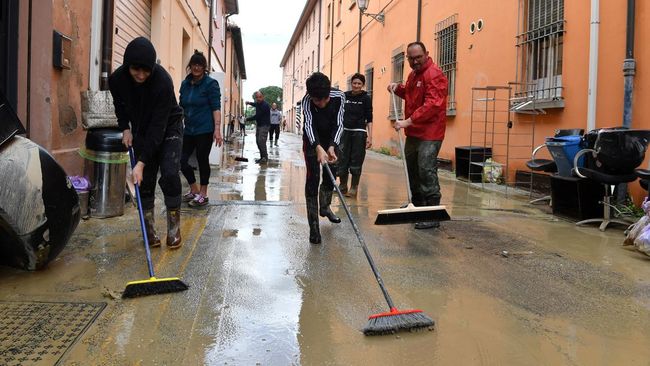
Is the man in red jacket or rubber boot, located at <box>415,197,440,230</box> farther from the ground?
the man in red jacket

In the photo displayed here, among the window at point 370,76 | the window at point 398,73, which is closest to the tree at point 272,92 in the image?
the window at point 370,76

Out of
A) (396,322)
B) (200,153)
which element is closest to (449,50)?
(200,153)

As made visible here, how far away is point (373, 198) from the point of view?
24.0 ft

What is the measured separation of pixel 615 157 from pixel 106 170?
480 centimetres

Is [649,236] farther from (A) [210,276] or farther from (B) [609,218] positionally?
(A) [210,276]

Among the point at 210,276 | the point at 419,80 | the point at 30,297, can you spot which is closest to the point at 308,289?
the point at 210,276

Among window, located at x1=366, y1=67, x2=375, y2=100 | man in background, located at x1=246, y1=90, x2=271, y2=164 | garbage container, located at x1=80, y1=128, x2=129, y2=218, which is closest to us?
garbage container, located at x1=80, y1=128, x2=129, y2=218

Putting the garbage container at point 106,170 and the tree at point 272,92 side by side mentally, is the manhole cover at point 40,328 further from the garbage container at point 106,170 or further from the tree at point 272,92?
the tree at point 272,92

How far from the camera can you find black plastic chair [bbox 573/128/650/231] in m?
5.01

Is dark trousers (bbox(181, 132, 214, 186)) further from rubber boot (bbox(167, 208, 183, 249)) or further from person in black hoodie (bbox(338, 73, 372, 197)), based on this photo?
person in black hoodie (bbox(338, 73, 372, 197))

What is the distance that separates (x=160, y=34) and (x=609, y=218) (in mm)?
8153

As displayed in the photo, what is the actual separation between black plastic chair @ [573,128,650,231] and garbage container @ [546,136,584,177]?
388mm

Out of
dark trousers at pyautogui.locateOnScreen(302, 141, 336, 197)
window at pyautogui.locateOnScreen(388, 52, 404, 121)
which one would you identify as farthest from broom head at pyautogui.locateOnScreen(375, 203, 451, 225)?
window at pyautogui.locateOnScreen(388, 52, 404, 121)

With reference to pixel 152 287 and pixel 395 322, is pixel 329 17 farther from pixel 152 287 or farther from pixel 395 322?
pixel 395 322
